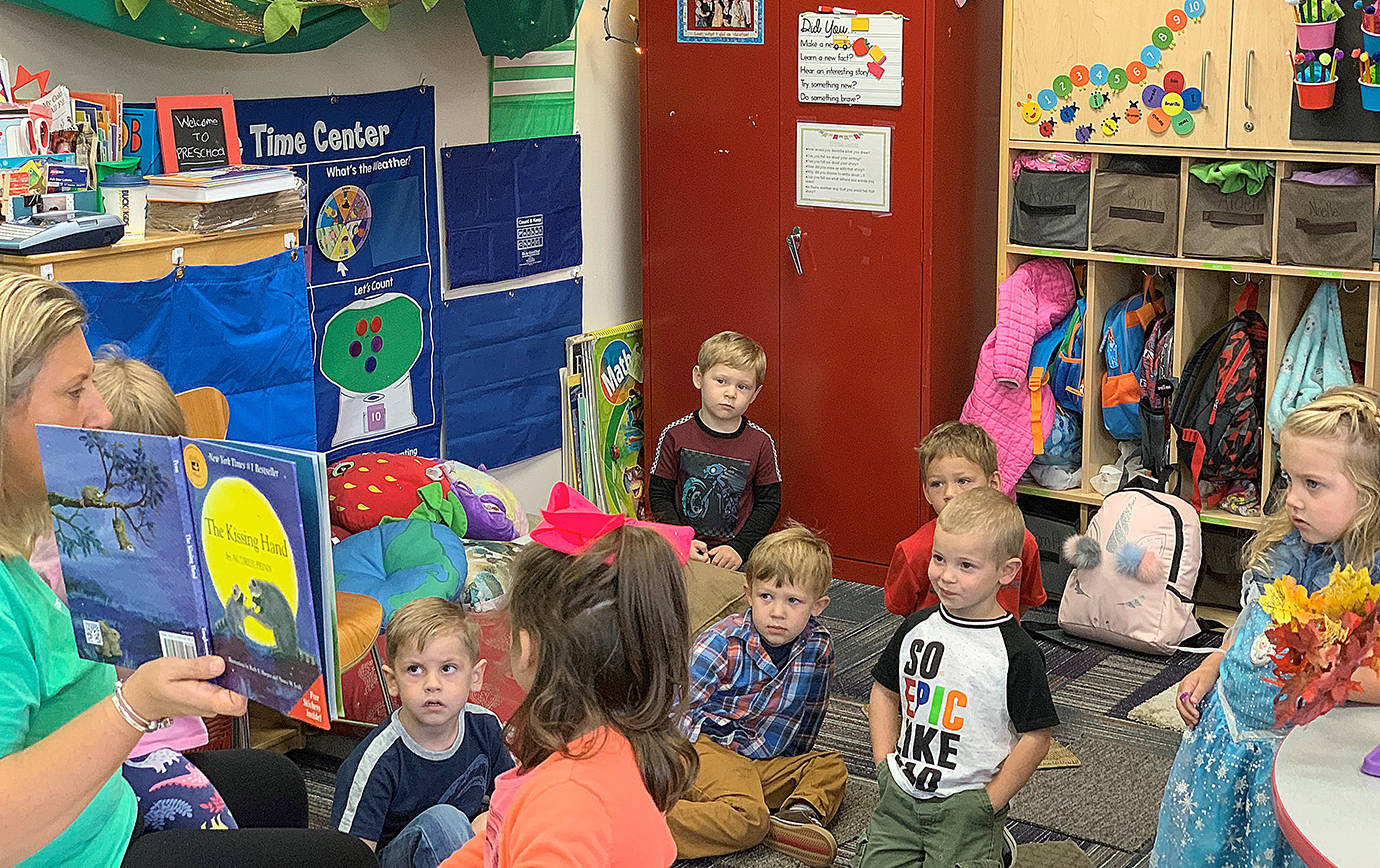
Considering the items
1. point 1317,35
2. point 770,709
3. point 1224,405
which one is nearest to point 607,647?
Result: point 770,709

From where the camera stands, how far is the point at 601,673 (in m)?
1.73

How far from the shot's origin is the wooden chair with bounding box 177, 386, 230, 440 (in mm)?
3049

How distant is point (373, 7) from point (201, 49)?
41cm

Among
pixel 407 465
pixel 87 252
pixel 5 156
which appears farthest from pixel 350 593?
pixel 5 156

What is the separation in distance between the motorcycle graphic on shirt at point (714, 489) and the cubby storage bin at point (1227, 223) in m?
1.34

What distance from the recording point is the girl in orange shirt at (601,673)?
169 centimetres

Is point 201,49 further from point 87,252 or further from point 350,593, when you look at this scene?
point 350,593

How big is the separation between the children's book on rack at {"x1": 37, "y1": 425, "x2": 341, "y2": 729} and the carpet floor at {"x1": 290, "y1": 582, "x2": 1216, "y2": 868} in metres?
1.67

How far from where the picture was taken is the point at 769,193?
4.53 m

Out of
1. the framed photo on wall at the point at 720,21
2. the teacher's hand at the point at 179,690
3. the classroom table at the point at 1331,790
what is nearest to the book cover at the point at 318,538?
the teacher's hand at the point at 179,690

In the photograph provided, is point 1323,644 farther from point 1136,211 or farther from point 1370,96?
point 1136,211

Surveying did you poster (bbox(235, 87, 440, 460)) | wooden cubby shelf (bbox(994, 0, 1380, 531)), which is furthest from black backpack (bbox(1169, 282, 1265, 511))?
did you poster (bbox(235, 87, 440, 460))

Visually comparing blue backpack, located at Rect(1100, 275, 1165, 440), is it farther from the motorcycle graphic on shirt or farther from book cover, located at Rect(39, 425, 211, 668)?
book cover, located at Rect(39, 425, 211, 668)

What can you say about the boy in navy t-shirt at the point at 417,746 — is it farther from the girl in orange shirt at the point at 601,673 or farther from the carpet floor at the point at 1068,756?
the girl in orange shirt at the point at 601,673
